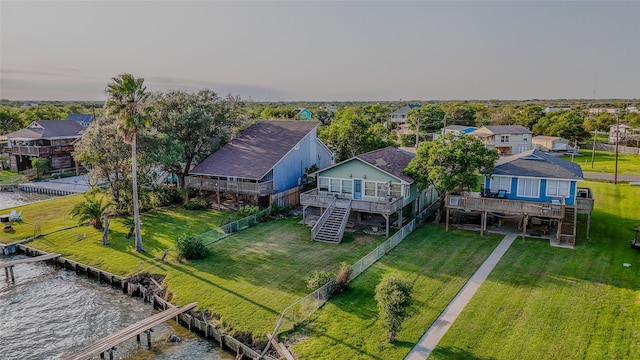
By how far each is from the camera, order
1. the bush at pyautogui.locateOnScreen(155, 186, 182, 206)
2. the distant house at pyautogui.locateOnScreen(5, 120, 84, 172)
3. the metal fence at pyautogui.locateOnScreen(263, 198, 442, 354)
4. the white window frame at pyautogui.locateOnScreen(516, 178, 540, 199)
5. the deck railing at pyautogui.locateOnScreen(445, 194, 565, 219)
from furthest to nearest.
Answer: the distant house at pyautogui.locateOnScreen(5, 120, 84, 172), the bush at pyautogui.locateOnScreen(155, 186, 182, 206), the white window frame at pyautogui.locateOnScreen(516, 178, 540, 199), the deck railing at pyautogui.locateOnScreen(445, 194, 565, 219), the metal fence at pyautogui.locateOnScreen(263, 198, 442, 354)

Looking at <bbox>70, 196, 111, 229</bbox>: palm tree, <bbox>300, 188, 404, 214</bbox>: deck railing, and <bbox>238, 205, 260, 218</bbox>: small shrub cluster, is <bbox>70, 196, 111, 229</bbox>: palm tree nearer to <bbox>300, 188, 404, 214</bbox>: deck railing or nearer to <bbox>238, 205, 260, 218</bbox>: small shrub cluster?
<bbox>238, 205, 260, 218</bbox>: small shrub cluster

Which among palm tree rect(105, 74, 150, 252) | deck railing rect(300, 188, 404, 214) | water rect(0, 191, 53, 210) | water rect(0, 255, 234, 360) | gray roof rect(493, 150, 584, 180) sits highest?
palm tree rect(105, 74, 150, 252)

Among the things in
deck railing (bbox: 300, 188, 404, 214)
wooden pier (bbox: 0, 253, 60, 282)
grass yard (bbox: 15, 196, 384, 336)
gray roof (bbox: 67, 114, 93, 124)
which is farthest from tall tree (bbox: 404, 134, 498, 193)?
gray roof (bbox: 67, 114, 93, 124)

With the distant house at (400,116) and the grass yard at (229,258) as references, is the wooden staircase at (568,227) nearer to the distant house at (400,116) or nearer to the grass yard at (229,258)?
the grass yard at (229,258)

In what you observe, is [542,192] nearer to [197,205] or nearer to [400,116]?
[197,205]

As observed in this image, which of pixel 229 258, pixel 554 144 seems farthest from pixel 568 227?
pixel 554 144

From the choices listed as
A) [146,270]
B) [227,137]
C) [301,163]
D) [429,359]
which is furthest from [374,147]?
[429,359]

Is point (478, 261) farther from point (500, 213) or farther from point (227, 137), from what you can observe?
point (227, 137)

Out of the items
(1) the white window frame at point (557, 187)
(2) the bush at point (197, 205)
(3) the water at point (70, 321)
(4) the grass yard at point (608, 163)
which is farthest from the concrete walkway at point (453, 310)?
(4) the grass yard at point (608, 163)
